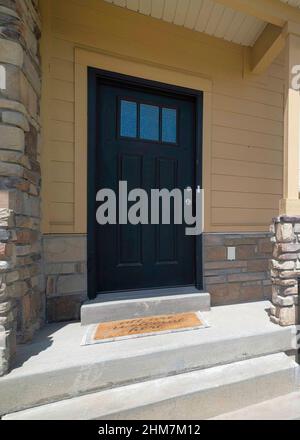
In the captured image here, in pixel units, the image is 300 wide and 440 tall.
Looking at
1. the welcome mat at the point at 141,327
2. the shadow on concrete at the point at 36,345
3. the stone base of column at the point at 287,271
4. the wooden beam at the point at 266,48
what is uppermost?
the wooden beam at the point at 266,48

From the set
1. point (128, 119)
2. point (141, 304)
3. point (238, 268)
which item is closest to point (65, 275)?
point (141, 304)

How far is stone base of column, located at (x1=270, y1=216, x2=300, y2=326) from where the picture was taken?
215 cm

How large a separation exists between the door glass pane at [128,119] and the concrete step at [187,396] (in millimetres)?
2222

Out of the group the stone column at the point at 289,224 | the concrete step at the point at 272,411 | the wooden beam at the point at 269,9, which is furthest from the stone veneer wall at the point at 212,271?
the wooden beam at the point at 269,9

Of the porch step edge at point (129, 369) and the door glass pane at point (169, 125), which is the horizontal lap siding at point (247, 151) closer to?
the door glass pane at point (169, 125)

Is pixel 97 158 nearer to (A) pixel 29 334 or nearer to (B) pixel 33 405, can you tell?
(A) pixel 29 334

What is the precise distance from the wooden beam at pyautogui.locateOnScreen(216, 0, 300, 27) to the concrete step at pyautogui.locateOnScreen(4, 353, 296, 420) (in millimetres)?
3004

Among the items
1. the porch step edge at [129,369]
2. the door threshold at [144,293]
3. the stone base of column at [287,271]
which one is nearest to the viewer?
the porch step edge at [129,369]

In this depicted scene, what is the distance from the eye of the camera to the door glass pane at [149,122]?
2.59 meters

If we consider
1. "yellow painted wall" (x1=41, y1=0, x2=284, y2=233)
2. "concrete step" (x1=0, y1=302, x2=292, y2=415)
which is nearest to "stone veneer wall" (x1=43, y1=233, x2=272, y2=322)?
"yellow painted wall" (x1=41, y1=0, x2=284, y2=233)

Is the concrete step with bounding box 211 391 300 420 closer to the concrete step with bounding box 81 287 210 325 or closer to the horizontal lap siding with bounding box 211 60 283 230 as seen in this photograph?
the concrete step with bounding box 81 287 210 325

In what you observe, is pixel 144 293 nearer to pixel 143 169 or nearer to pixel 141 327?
pixel 141 327

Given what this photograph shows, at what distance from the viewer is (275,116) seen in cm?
303

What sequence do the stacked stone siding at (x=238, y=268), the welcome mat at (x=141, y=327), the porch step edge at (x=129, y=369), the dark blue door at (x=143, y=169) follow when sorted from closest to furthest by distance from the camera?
the porch step edge at (x=129, y=369) → the welcome mat at (x=141, y=327) → the dark blue door at (x=143, y=169) → the stacked stone siding at (x=238, y=268)
